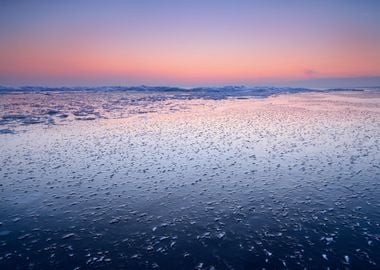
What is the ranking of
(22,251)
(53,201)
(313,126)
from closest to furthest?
(22,251), (53,201), (313,126)

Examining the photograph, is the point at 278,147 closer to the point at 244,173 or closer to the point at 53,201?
the point at 244,173

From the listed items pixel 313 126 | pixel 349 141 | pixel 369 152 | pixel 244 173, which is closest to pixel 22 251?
pixel 244 173

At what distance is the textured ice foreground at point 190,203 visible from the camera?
28.9 feet

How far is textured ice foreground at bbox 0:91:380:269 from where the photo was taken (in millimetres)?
8820

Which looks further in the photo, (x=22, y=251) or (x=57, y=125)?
(x=57, y=125)

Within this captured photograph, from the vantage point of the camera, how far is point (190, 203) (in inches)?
482

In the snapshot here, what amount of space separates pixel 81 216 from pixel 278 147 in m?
13.8

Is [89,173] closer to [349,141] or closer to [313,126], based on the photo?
[349,141]

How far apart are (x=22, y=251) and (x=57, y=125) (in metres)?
22.9

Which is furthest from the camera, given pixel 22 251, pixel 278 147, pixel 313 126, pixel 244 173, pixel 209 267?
pixel 313 126

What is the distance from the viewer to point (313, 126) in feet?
97.5

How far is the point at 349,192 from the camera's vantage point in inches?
514

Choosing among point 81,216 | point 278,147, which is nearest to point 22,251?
point 81,216

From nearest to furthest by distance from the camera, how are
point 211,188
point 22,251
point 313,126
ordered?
point 22,251
point 211,188
point 313,126
